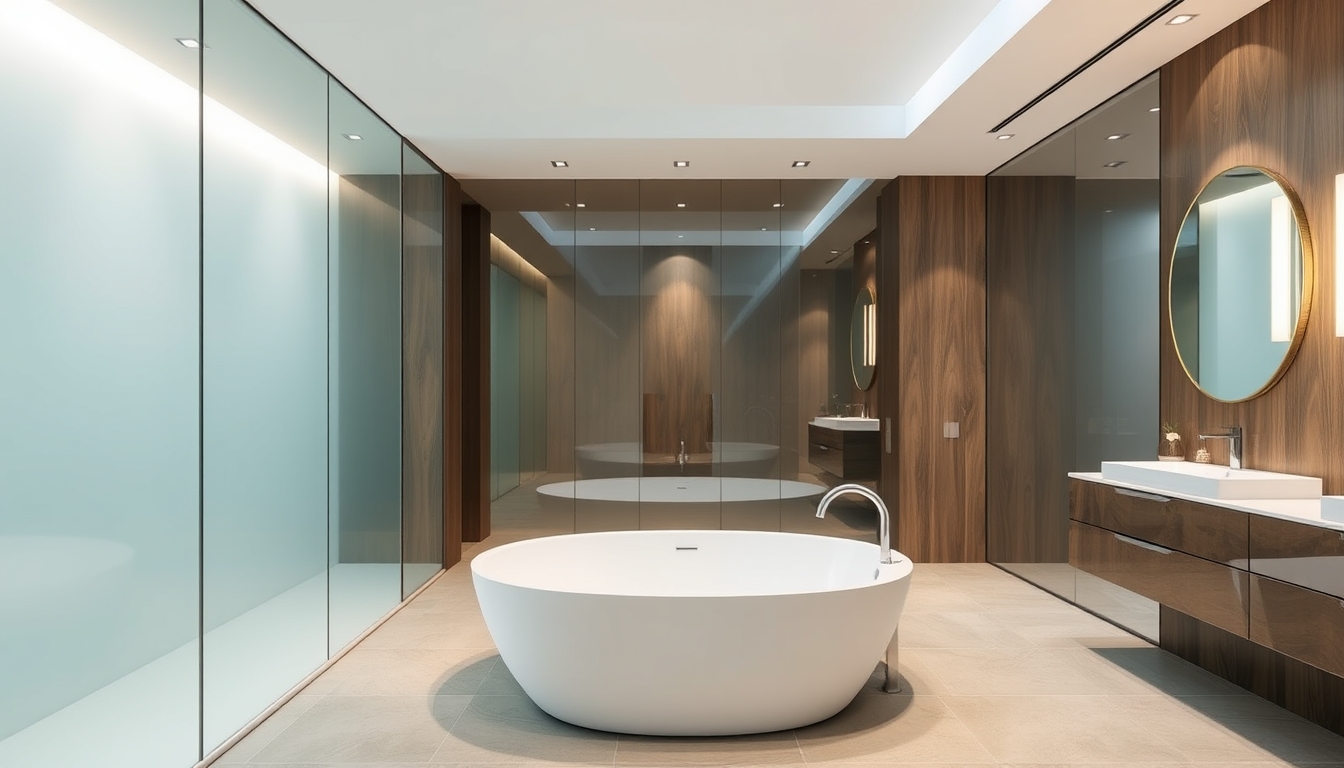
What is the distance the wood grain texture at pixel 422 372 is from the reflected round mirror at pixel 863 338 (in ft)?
8.79

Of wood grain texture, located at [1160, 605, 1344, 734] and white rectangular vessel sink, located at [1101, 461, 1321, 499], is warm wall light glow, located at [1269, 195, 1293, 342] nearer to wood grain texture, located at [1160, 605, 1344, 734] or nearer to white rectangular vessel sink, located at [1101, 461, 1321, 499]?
white rectangular vessel sink, located at [1101, 461, 1321, 499]

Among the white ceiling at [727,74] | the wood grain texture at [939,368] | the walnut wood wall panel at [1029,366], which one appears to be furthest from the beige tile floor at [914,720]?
the white ceiling at [727,74]

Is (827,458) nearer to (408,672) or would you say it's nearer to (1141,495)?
(1141,495)

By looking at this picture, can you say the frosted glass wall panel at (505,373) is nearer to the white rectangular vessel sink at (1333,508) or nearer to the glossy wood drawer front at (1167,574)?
the glossy wood drawer front at (1167,574)

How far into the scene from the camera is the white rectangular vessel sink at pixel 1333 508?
86.2 inches

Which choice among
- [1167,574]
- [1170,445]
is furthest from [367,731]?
[1170,445]

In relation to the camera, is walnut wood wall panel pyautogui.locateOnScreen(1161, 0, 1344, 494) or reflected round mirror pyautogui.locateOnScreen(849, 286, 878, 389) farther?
reflected round mirror pyautogui.locateOnScreen(849, 286, 878, 389)

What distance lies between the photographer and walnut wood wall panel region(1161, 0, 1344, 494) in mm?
2711

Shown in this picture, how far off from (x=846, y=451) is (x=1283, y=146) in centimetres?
318

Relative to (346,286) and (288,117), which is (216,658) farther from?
(288,117)

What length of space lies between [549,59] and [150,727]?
2.97 m

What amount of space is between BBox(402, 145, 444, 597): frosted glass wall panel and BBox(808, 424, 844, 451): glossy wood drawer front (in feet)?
7.89

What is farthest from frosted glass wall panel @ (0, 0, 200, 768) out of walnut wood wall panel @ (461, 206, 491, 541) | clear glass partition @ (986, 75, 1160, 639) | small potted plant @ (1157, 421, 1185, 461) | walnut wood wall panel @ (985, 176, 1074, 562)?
walnut wood wall panel @ (985, 176, 1074, 562)

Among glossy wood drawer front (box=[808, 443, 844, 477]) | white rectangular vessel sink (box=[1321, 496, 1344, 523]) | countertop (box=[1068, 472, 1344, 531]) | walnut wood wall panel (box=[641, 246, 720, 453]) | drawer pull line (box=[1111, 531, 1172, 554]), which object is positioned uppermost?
walnut wood wall panel (box=[641, 246, 720, 453])
